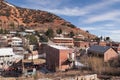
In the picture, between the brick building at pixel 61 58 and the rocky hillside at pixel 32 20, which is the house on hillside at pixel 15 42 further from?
the rocky hillside at pixel 32 20

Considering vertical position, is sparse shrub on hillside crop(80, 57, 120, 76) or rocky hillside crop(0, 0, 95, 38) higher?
rocky hillside crop(0, 0, 95, 38)

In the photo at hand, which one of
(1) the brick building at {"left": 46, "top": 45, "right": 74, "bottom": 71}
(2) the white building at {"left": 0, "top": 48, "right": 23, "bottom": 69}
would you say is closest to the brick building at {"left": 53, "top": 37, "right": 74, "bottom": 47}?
(2) the white building at {"left": 0, "top": 48, "right": 23, "bottom": 69}

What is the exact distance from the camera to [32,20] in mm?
107688

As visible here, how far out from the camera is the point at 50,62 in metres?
35.7

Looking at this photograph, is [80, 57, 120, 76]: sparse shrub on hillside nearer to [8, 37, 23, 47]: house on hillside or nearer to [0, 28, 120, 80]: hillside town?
[0, 28, 120, 80]: hillside town

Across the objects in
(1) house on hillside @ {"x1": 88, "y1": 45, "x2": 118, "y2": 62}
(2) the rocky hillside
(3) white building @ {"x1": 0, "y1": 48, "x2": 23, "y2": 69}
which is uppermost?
(2) the rocky hillside

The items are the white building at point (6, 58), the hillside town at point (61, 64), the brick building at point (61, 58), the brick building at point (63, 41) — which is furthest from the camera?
the brick building at point (63, 41)

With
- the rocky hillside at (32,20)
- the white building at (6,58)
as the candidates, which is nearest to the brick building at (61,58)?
the white building at (6,58)

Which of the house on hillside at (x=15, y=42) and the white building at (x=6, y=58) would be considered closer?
the white building at (x=6, y=58)

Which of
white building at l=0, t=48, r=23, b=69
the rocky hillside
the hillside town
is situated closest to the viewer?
the hillside town

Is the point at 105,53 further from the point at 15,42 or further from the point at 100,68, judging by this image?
the point at 15,42

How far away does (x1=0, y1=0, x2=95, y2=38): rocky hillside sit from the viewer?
97.8m

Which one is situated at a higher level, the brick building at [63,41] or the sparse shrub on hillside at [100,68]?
the brick building at [63,41]

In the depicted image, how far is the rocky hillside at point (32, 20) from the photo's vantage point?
97.8m
